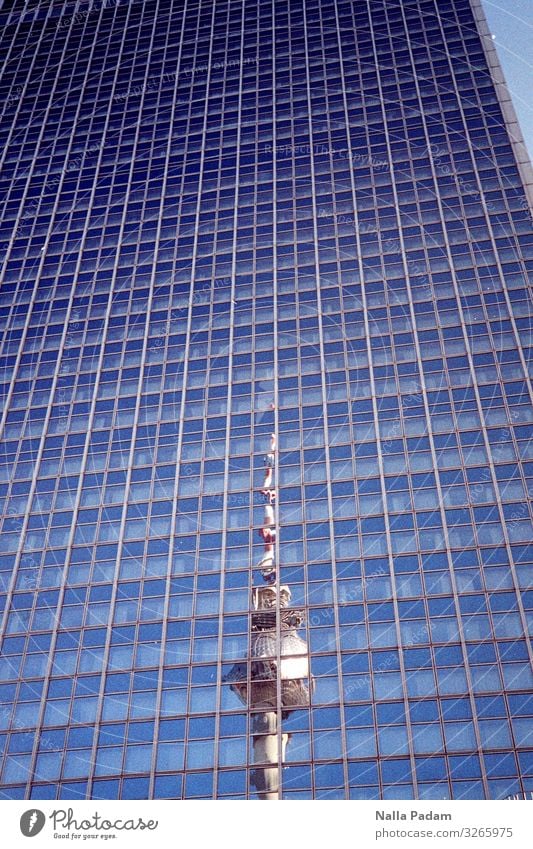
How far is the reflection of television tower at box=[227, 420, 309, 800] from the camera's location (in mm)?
52656

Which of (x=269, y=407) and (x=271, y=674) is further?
(x=269, y=407)

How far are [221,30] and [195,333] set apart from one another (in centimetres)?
4464

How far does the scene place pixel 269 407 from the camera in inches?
2746

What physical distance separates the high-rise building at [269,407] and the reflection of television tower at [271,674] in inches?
9.0

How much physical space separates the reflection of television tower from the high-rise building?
0.23 metres

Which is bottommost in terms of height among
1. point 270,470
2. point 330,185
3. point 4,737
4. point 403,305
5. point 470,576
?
point 4,737

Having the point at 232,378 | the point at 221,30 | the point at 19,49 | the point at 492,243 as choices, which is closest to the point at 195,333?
the point at 232,378

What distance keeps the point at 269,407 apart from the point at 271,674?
2091 cm

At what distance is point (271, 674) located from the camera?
55.9 m

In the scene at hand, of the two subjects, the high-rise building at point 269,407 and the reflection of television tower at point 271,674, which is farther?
the high-rise building at point 269,407

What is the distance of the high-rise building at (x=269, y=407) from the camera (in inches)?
2125

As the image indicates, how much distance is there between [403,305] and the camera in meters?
73.4

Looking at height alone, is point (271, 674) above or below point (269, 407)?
below
